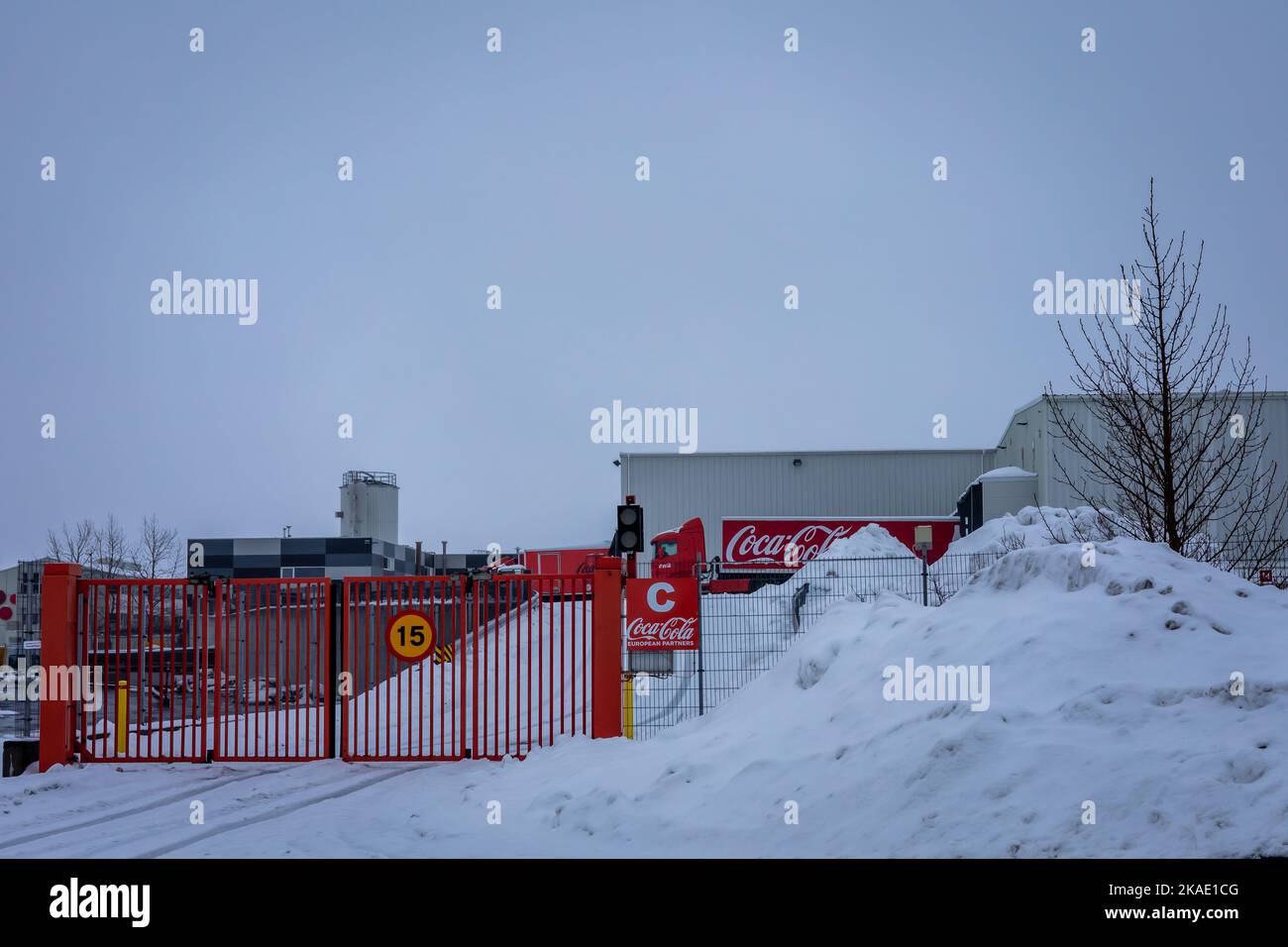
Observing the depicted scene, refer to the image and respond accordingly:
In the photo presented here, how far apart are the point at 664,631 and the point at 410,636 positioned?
3.17 meters

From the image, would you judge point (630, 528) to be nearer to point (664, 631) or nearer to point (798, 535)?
point (664, 631)

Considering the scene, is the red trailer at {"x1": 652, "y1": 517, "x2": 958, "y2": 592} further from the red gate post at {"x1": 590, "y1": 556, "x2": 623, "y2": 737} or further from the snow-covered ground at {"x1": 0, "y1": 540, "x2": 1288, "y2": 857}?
the snow-covered ground at {"x1": 0, "y1": 540, "x2": 1288, "y2": 857}

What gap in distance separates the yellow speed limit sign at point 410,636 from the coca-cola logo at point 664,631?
2.53m

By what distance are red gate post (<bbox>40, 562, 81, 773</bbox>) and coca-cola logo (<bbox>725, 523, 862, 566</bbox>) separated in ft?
81.2

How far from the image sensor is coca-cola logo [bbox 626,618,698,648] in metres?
12.7

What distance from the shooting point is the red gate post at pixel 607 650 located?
40.3ft

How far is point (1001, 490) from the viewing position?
32.3 metres

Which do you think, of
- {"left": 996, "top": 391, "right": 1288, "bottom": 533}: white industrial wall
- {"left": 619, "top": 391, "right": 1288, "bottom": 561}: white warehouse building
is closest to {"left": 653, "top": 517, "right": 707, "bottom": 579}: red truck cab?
{"left": 619, "top": 391, "right": 1288, "bottom": 561}: white warehouse building

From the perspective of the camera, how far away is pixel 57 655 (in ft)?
41.1

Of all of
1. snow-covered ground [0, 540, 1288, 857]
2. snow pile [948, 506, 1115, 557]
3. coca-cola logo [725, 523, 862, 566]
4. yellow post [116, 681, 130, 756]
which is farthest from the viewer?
coca-cola logo [725, 523, 862, 566]

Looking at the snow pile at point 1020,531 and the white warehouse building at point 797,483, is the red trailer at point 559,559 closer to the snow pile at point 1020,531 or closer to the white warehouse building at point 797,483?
the white warehouse building at point 797,483

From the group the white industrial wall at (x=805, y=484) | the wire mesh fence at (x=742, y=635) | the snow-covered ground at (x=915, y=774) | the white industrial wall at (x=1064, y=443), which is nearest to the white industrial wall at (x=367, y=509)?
the white industrial wall at (x=805, y=484)

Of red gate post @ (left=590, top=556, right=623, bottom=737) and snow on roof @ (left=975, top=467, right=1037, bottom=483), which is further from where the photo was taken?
snow on roof @ (left=975, top=467, right=1037, bottom=483)
